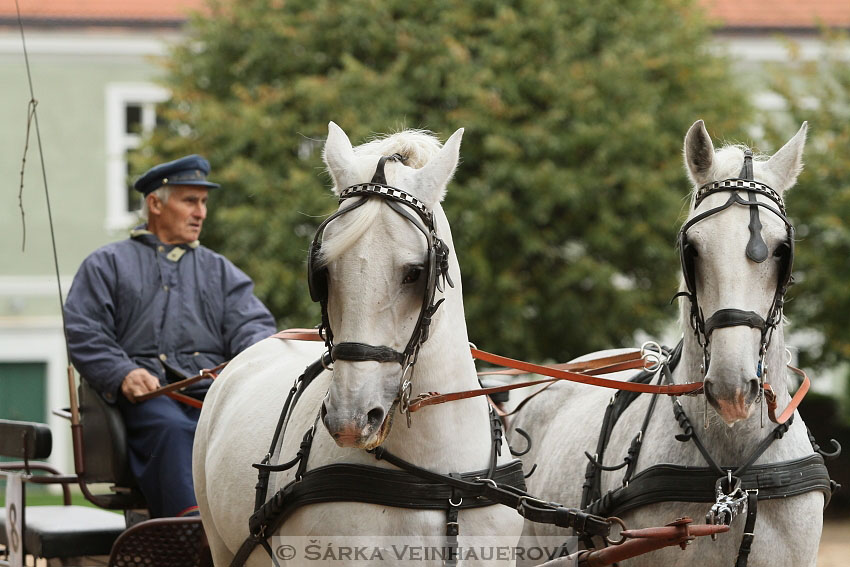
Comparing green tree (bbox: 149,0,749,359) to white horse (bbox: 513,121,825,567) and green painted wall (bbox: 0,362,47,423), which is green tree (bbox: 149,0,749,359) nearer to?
green painted wall (bbox: 0,362,47,423)

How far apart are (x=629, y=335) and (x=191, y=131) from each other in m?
5.40

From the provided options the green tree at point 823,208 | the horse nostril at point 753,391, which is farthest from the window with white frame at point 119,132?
the horse nostril at point 753,391

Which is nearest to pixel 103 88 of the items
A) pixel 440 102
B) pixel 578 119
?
pixel 440 102

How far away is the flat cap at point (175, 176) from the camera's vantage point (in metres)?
5.28

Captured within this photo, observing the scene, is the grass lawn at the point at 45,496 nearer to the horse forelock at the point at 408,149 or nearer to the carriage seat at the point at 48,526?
the carriage seat at the point at 48,526

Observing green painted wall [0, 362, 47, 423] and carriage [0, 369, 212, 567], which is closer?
carriage [0, 369, 212, 567]

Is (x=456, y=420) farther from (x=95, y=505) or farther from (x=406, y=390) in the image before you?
(x=95, y=505)

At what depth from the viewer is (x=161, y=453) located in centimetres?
480

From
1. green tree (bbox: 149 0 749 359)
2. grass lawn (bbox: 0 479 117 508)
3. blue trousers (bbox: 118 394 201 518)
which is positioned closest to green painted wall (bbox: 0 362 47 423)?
grass lawn (bbox: 0 479 117 508)

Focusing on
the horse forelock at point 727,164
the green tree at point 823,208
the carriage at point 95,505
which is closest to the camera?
the horse forelock at point 727,164

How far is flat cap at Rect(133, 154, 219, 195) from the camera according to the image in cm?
528

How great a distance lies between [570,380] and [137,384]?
6.14 ft

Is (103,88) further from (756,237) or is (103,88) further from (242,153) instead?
(756,237)

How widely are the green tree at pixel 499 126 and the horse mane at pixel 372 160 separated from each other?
785 centimetres
